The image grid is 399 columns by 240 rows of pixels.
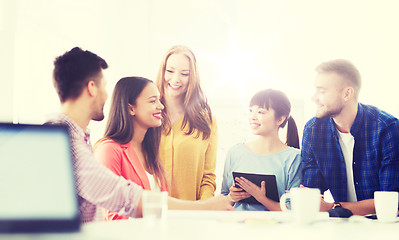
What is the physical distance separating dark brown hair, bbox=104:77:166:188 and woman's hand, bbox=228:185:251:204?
16.0 inches

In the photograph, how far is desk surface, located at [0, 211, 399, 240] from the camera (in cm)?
127

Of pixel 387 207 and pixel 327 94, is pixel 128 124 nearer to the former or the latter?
pixel 327 94

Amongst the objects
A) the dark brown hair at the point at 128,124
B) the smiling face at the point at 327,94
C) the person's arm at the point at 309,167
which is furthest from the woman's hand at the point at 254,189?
the smiling face at the point at 327,94

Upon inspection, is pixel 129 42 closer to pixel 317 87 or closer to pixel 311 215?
pixel 317 87

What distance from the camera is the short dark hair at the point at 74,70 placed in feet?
6.77

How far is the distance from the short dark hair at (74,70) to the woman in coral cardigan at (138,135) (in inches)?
7.6

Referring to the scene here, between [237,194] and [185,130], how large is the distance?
48 cm

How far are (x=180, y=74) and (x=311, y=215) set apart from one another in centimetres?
118

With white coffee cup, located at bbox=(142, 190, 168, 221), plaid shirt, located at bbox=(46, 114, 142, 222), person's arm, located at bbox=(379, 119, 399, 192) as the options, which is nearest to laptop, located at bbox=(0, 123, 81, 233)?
white coffee cup, located at bbox=(142, 190, 168, 221)

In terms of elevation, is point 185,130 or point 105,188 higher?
point 185,130

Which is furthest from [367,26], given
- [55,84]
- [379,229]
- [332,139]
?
[55,84]

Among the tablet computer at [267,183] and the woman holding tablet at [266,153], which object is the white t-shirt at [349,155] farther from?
the tablet computer at [267,183]

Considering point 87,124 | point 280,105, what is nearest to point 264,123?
point 280,105

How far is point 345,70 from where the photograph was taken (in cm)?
238
